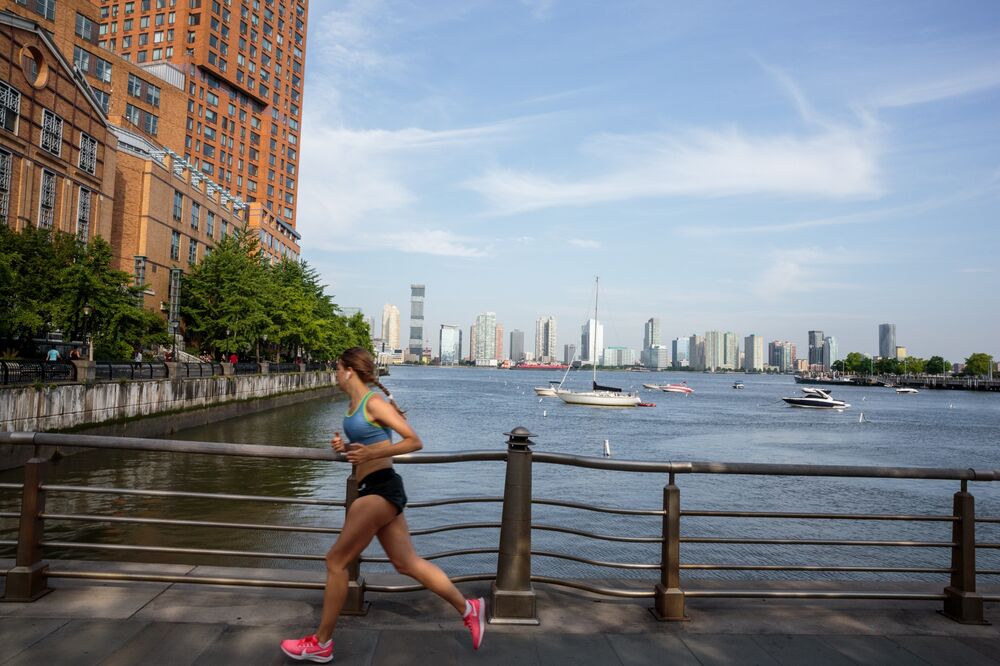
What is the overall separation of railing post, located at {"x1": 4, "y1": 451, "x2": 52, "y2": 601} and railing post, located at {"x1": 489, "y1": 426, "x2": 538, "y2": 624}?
10.5 ft

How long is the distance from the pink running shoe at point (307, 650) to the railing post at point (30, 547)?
214 centimetres

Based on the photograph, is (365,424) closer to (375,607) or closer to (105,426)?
(375,607)

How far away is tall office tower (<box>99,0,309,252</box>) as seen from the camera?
271 ft

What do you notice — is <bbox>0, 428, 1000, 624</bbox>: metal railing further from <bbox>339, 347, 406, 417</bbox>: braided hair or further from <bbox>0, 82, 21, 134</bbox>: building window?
<bbox>0, 82, 21, 134</bbox>: building window

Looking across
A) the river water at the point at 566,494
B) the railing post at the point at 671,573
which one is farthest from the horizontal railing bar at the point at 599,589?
the river water at the point at 566,494

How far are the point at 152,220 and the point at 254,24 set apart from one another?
5170 cm

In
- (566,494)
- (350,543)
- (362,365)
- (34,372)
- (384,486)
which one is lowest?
(566,494)

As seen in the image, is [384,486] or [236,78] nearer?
[384,486]

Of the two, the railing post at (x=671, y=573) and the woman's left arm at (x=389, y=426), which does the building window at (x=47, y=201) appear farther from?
the railing post at (x=671, y=573)

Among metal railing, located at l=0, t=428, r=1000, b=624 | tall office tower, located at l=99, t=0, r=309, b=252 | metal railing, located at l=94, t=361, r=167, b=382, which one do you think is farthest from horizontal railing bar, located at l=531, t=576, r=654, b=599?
tall office tower, located at l=99, t=0, r=309, b=252

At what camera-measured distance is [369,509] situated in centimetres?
411

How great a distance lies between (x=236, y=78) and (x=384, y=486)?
95645 millimetres

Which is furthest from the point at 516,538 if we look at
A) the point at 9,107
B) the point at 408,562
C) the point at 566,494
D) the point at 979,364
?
the point at 979,364

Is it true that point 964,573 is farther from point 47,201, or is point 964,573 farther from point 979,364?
point 979,364
